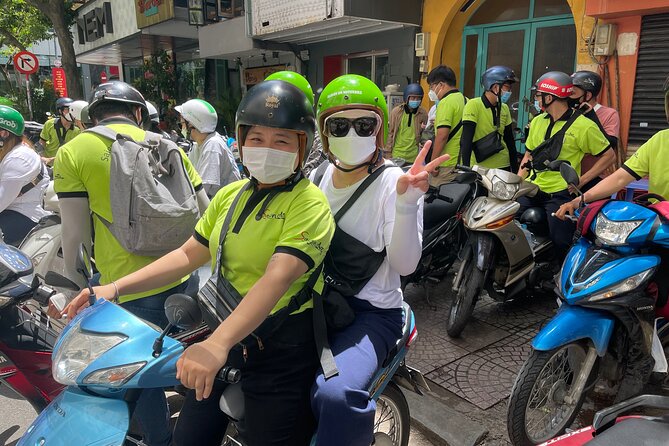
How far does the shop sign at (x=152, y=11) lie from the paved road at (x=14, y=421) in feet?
38.6

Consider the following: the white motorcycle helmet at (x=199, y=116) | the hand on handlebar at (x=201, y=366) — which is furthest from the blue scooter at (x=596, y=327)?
the white motorcycle helmet at (x=199, y=116)

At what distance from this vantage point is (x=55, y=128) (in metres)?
7.65

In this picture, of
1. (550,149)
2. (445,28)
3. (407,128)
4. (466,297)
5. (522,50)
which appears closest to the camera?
(466,297)

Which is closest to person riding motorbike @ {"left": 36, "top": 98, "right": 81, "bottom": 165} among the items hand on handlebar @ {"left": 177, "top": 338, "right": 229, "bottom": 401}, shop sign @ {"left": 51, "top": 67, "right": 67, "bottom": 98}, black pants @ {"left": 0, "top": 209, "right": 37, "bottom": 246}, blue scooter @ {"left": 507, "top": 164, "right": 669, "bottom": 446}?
black pants @ {"left": 0, "top": 209, "right": 37, "bottom": 246}

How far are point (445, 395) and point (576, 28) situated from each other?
18.4ft

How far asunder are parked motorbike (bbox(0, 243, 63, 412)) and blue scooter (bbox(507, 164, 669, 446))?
7.88ft

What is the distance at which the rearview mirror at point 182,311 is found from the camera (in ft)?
5.06

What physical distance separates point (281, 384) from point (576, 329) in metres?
1.54

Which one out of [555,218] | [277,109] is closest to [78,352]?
[277,109]

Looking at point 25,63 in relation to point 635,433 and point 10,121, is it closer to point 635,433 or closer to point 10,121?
point 10,121

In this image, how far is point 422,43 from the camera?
27.9 ft

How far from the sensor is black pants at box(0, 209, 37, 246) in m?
3.84

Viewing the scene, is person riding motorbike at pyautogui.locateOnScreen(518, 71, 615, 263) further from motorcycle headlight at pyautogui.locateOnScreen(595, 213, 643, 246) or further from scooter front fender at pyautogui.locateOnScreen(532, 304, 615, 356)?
scooter front fender at pyautogui.locateOnScreen(532, 304, 615, 356)

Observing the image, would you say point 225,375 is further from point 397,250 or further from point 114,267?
point 114,267
